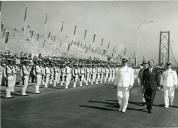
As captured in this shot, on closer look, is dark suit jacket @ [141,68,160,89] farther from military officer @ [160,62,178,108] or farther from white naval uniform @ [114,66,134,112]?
military officer @ [160,62,178,108]

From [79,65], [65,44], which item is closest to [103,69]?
[79,65]

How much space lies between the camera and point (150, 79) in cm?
1288

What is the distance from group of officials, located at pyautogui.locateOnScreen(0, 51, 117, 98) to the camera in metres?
17.1

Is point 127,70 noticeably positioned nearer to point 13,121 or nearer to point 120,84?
point 120,84

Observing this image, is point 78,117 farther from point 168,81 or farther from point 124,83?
point 168,81

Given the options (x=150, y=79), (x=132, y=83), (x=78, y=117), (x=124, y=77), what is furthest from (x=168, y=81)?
(x=78, y=117)

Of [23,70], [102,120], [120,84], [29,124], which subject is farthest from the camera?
[23,70]

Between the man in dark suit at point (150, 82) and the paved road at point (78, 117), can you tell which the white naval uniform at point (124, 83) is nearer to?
the paved road at point (78, 117)

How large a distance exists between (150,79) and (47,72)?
501 inches

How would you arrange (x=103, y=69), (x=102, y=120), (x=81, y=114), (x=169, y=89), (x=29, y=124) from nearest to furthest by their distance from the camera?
1. (x=29, y=124)
2. (x=102, y=120)
3. (x=81, y=114)
4. (x=169, y=89)
5. (x=103, y=69)

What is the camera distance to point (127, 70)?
12.5 metres

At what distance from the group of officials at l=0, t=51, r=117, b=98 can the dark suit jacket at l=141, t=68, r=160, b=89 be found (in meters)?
6.14

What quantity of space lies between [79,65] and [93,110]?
48.1 feet

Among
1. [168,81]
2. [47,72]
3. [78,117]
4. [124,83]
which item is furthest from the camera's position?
[47,72]
